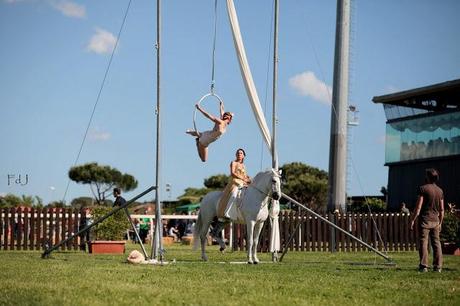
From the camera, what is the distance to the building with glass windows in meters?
46.3

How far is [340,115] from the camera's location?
32938 millimetres

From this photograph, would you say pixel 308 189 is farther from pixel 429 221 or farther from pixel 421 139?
pixel 429 221

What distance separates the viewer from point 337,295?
1009 centimetres

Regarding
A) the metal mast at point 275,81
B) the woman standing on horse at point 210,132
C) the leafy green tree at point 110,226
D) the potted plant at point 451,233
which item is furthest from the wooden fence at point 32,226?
the potted plant at point 451,233

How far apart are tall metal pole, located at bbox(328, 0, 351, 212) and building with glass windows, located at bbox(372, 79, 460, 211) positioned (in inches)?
521

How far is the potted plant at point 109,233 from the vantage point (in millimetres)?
22312

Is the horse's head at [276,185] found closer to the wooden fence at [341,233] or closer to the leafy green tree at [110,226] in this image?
the leafy green tree at [110,226]

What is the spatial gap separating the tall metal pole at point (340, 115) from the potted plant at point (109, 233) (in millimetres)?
11521

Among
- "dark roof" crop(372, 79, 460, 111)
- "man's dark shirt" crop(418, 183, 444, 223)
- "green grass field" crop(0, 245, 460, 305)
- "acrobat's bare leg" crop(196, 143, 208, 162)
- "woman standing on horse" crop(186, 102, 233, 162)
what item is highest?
"dark roof" crop(372, 79, 460, 111)

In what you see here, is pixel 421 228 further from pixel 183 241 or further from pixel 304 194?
pixel 304 194

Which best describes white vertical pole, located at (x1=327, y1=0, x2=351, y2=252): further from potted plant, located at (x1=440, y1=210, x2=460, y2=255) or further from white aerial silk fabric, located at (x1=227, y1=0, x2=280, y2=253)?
white aerial silk fabric, located at (x1=227, y1=0, x2=280, y2=253)

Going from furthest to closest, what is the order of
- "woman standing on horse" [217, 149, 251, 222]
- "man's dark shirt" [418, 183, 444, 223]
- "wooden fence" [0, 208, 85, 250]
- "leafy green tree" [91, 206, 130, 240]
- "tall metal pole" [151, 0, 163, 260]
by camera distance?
"wooden fence" [0, 208, 85, 250], "leafy green tree" [91, 206, 130, 240], "woman standing on horse" [217, 149, 251, 222], "tall metal pole" [151, 0, 163, 260], "man's dark shirt" [418, 183, 444, 223]

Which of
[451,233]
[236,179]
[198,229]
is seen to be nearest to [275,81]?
[236,179]

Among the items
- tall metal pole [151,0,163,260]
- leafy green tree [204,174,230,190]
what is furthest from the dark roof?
leafy green tree [204,174,230,190]
